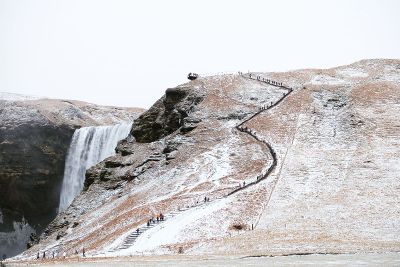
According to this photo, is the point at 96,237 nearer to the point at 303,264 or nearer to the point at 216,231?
the point at 216,231

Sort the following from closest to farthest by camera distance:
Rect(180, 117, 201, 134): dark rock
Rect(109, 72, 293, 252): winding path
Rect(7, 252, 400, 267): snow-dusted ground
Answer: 1. Rect(7, 252, 400, 267): snow-dusted ground
2. Rect(109, 72, 293, 252): winding path
3. Rect(180, 117, 201, 134): dark rock

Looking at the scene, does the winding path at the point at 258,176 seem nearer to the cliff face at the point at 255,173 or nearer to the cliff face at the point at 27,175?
the cliff face at the point at 255,173

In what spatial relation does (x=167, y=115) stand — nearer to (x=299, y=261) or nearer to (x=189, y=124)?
(x=189, y=124)

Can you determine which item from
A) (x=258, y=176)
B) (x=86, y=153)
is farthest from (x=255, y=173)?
(x=86, y=153)

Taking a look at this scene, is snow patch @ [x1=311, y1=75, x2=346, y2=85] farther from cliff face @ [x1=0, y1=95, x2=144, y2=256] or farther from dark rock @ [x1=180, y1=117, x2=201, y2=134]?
cliff face @ [x1=0, y1=95, x2=144, y2=256]

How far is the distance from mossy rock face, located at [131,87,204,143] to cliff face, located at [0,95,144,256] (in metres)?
20.3

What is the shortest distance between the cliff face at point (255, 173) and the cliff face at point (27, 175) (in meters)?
21.1

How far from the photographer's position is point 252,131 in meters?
60.0

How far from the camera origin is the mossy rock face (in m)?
67.5

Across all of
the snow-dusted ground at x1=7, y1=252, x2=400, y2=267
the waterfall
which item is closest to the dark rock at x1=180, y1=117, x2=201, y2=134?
the waterfall

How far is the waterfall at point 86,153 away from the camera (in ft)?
252

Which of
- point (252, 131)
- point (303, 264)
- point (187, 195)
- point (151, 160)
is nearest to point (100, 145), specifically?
point (151, 160)

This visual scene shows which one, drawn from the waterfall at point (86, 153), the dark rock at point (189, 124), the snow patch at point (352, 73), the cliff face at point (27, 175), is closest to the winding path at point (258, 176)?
the dark rock at point (189, 124)

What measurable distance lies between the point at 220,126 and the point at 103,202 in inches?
731
